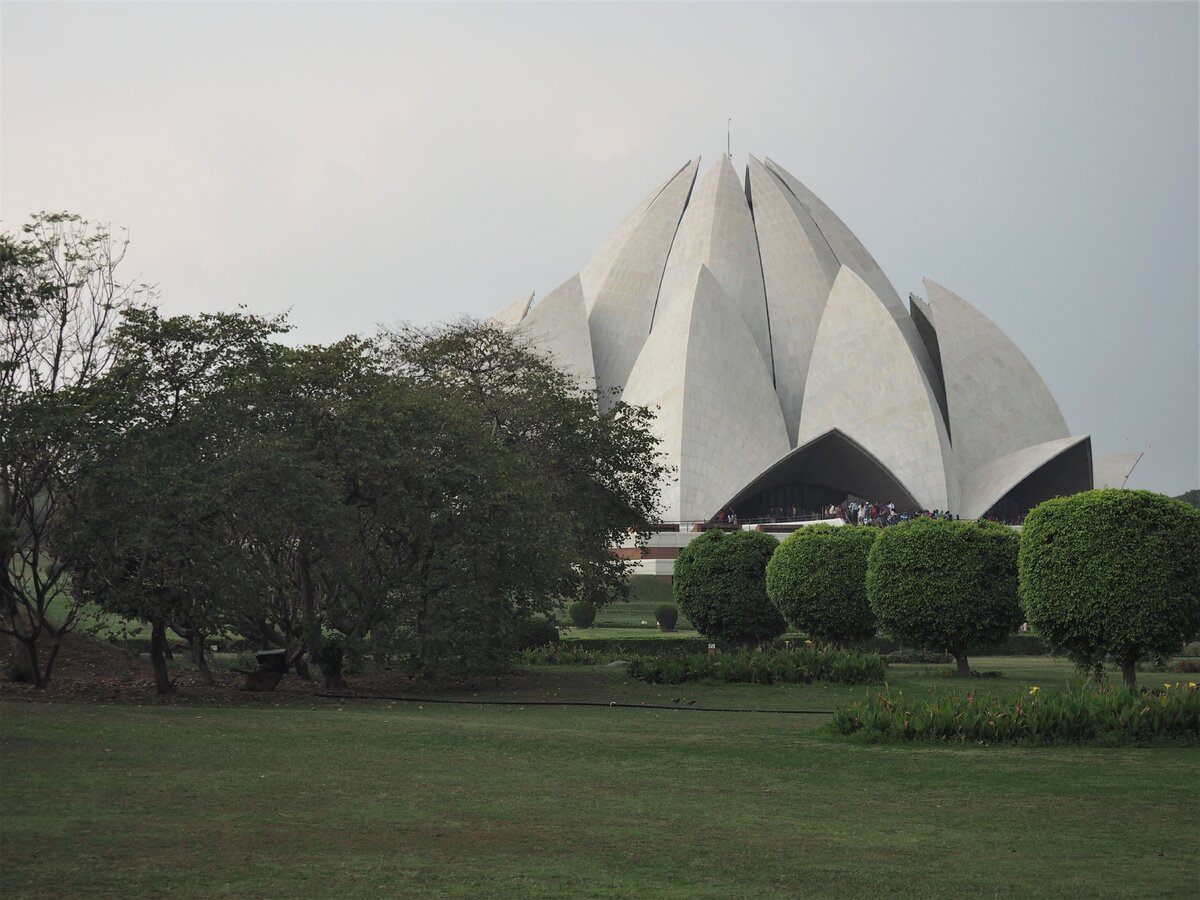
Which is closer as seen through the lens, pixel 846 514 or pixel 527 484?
pixel 527 484

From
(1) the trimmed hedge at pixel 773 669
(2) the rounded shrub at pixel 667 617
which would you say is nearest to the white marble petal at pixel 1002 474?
(2) the rounded shrub at pixel 667 617

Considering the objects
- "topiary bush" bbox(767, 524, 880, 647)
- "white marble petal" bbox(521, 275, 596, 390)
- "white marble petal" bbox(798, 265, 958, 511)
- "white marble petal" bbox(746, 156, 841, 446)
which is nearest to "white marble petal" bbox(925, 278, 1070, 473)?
"white marble petal" bbox(798, 265, 958, 511)

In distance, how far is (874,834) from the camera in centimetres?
656

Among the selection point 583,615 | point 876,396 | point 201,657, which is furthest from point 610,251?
point 201,657

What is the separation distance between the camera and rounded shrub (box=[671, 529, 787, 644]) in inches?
913

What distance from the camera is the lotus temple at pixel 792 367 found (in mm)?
45344

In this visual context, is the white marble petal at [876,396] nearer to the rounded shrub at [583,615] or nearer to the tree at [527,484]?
the rounded shrub at [583,615]

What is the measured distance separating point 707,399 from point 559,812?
3874cm

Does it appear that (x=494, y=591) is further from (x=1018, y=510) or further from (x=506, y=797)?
(x=1018, y=510)

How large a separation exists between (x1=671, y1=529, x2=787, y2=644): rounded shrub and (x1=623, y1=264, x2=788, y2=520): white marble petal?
19822 millimetres

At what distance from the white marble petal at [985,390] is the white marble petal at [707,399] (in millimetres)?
7500

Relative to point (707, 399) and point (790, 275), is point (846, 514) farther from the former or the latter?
point (790, 275)

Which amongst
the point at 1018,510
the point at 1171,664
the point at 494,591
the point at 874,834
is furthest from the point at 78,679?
the point at 1018,510

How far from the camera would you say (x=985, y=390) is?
49.2 m
